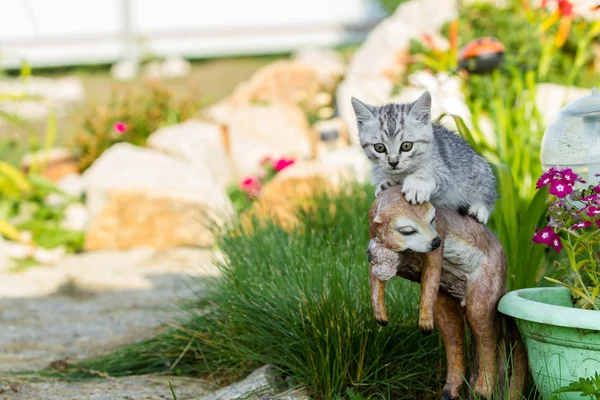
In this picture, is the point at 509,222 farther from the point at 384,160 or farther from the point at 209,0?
the point at 209,0

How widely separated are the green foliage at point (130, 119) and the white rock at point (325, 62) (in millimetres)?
2039

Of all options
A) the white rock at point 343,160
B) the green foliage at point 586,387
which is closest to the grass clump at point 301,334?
the green foliage at point 586,387

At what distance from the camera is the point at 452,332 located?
8.32ft

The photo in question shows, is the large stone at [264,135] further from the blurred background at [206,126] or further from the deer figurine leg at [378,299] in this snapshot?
the deer figurine leg at [378,299]

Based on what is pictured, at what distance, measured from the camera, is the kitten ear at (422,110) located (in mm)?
2383

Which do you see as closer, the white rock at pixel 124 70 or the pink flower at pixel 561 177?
the pink flower at pixel 561 177

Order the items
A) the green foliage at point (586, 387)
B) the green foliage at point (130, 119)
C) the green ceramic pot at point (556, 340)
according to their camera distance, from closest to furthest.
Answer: the green foliage at point (586, 387) < the green ceramic pot at point (556, 340) < the green foliage at point (130, 119)

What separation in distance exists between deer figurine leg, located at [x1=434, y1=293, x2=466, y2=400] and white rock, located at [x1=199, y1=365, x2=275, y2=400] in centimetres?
72

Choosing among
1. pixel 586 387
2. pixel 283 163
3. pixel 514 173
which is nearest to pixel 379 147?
pixel 586 387

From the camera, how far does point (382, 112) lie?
2.46m

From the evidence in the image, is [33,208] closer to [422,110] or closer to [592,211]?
[422,110]

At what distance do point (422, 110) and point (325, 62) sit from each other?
9658mm

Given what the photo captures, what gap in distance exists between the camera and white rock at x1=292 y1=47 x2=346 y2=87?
10.9 m

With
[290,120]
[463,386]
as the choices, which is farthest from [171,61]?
[463,386]
